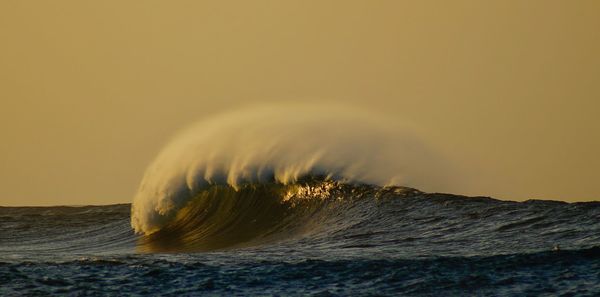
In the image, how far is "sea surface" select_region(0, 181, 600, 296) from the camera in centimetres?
1318

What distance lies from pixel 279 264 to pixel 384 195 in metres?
7.37

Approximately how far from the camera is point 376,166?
24.6 m

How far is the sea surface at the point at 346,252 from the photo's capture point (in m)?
13.2

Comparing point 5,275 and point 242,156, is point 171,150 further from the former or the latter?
point 5,275

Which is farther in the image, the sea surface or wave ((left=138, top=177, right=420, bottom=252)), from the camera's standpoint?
wave ((left=138, top=177, right=420, bottom=252))

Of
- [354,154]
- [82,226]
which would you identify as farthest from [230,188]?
[82,226]

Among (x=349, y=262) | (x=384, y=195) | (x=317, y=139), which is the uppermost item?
(x=317, y=139)

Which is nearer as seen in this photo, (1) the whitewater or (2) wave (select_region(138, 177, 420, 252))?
(1) the whitewater

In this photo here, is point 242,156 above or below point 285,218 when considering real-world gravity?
above

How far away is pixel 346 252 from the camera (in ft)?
51.9

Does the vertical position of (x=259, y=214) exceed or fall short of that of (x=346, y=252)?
it exceeds it

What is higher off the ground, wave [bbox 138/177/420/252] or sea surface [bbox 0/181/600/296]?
wave [bbox 138/177/420/252]

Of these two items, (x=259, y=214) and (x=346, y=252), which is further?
(x=259, y=214)

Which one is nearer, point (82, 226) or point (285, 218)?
point (285, 218)
